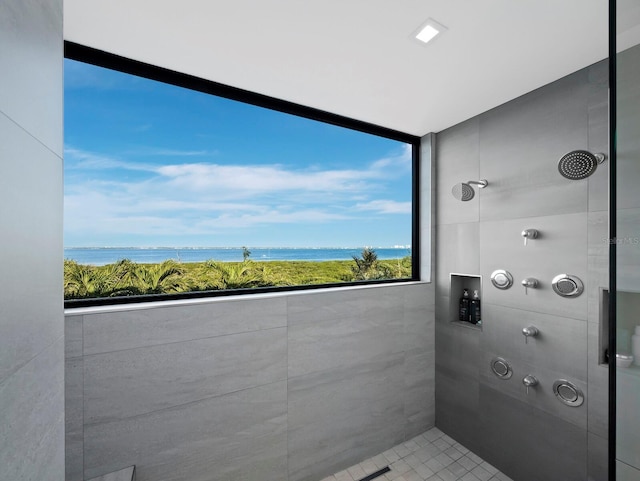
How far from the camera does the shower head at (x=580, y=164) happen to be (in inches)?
47.3

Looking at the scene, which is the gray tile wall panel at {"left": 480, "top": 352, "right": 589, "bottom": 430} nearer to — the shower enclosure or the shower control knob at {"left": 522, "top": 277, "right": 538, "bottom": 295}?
the shower control knob at {"left": 522, "top": 277, "right": 538, "bottom": 295}

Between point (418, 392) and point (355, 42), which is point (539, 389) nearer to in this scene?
point (418, 392)

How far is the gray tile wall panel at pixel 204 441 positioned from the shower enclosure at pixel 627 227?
131 cm

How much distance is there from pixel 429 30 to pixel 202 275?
151cm

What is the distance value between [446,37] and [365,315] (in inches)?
58.3

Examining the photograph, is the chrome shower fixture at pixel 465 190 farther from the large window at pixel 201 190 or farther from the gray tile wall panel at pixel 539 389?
the gray tile wall panel at pixel 539 389

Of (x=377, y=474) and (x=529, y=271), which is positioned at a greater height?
(x=529, y=271)

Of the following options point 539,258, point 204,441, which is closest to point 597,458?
point 539,258

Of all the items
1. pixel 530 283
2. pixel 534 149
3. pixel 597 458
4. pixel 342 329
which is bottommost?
pixel 597 458

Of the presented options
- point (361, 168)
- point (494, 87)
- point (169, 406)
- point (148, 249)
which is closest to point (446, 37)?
point (494, 87)

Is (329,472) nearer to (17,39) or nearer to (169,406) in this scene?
(169,406)

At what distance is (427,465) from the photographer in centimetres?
175

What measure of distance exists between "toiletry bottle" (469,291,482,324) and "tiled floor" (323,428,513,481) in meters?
0.86

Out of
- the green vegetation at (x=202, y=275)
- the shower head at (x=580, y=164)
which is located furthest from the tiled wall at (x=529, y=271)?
the green vegetation at (x=202, y=275)
